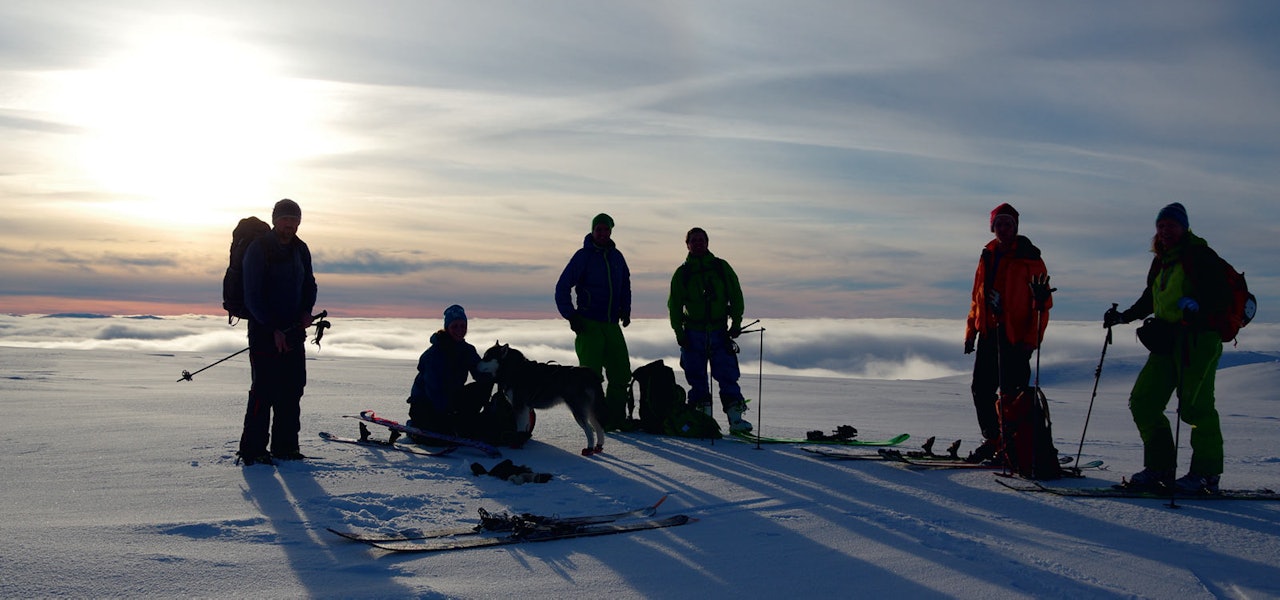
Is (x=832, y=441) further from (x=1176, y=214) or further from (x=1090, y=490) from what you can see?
(x=1176, y=214)

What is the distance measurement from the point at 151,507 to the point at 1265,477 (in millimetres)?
8213

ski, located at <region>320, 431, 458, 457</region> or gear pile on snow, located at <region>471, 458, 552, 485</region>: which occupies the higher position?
gear pile on snow, located at <region>471, 458, 552, 485</region>

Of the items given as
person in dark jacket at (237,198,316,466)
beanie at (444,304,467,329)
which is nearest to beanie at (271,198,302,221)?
person in dark jacket at (237,198,316,466)

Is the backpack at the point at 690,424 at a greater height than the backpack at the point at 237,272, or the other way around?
the backpack at the point at 237,272

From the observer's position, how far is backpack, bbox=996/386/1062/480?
6.09 metres

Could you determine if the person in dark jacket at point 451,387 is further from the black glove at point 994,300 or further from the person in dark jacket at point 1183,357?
the person in dark jacket at point 1183,357

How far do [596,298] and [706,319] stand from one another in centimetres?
121

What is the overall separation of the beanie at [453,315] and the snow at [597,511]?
127 cm

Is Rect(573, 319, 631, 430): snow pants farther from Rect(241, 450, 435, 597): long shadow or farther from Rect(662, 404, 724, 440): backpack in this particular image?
Rect(241, 450, 435, 597): long shadow

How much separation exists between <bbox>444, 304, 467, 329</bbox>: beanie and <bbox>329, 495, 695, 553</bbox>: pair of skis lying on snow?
3.02 m

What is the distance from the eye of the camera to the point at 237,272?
6418mm

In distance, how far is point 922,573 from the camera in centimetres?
371

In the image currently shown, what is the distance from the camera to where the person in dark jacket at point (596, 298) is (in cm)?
863

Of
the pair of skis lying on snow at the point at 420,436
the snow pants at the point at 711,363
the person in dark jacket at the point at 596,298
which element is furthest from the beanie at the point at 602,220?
the pair of skis lying on snow at the point at 420,436
